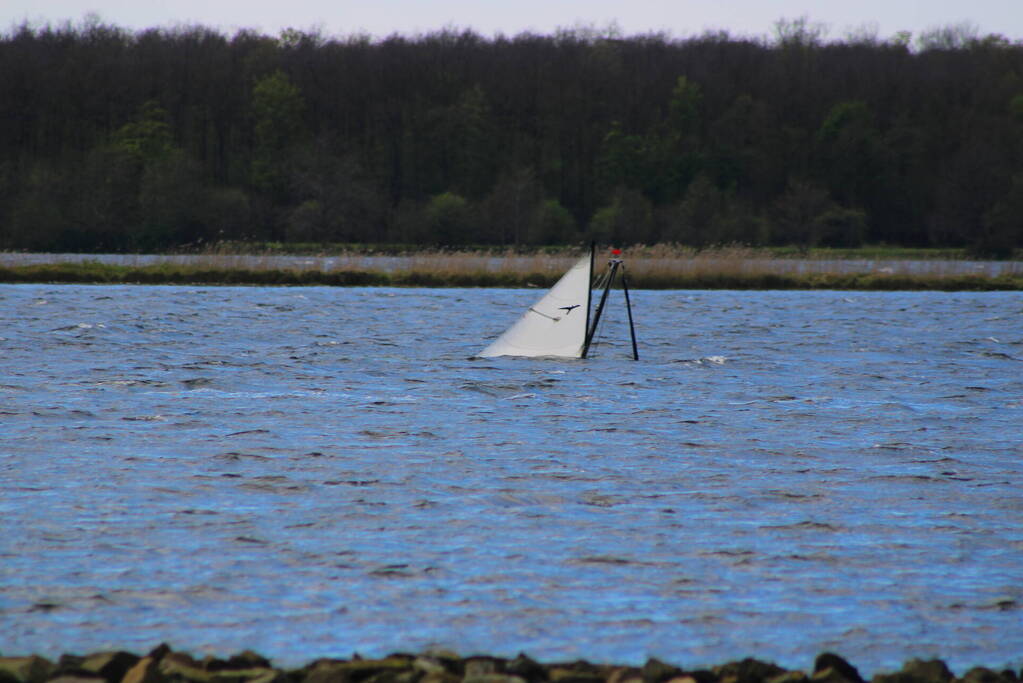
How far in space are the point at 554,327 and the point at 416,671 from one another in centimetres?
1779

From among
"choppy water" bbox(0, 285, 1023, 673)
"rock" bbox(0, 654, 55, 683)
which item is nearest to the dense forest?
"choppy water" bbox(0, 285, 1023, 673)

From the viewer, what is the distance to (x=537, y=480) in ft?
38.4

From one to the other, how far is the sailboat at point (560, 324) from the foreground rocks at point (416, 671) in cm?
1648

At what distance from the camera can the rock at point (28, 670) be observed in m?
5.95

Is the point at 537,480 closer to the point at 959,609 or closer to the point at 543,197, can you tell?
the point at 959,609

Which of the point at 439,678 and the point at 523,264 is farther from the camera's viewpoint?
the point at 523,264

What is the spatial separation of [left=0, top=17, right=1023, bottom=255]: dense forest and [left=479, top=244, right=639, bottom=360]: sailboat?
68.2 meters

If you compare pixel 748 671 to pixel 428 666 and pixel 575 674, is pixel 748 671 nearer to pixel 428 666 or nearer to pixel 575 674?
pixel 575 674

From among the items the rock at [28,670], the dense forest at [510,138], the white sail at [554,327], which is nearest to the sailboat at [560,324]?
the white sail at [554,327]

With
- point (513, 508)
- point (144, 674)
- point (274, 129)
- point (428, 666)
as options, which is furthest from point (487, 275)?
point (274, 129)

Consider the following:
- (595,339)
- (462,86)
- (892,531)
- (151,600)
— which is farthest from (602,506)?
(462,86)

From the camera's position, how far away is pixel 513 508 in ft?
34.2

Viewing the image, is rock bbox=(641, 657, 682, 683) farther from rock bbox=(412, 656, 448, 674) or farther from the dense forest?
the dense forest

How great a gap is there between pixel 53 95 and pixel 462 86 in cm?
3910
